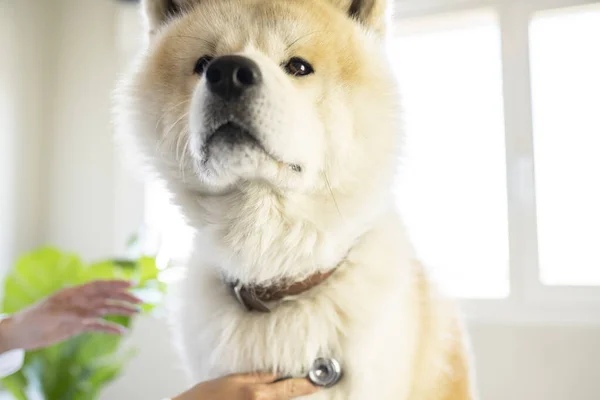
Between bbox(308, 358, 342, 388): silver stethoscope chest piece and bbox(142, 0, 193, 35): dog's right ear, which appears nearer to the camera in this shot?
bbox(308, 358, 342, 388): silver stethoscope chest piece

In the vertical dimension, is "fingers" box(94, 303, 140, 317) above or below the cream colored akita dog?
below

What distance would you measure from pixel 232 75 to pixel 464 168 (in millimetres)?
1489

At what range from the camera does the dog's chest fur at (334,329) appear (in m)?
0.79

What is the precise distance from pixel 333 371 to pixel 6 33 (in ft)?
7.76

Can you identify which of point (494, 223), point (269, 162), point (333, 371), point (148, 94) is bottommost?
point (333, 371)

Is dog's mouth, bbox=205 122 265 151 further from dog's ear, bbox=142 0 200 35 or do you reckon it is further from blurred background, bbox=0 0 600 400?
blurred background, bbox=0 0 600 400

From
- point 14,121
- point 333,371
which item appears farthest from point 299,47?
point 14,121

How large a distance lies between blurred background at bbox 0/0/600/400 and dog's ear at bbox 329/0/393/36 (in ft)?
1.80

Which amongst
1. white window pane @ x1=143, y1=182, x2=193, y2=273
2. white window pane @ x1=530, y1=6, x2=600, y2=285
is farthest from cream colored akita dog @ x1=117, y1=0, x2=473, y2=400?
white window pane @ x1=143, y1=182, x2=193, y2=273

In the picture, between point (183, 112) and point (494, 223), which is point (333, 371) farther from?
point (494, 223)

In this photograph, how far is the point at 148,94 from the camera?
0.92m

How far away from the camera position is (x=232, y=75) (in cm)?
74

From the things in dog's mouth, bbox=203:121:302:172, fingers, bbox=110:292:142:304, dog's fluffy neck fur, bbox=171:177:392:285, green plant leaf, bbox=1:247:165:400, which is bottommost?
green plant leaf, bbox=1:247:165:400

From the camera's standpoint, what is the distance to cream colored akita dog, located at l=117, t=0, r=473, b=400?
774mm
